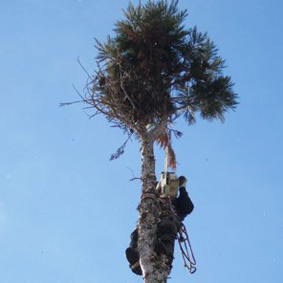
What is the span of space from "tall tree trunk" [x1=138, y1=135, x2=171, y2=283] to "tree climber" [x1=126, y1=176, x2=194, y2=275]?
0.11 meters

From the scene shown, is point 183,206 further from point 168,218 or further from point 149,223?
point 149,223

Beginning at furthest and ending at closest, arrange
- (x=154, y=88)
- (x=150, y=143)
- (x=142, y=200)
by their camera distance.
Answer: (x=154, y=88), (x=150, y=143), (x=142, y=200)

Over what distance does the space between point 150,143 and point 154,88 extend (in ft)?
3.44

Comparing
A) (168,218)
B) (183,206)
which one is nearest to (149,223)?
(168,218)

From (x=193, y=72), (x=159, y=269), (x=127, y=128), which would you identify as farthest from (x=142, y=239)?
(x=193, y=72)

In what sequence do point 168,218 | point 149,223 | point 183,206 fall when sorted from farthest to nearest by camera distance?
point 183,206 < point 168,218 < point 149,223

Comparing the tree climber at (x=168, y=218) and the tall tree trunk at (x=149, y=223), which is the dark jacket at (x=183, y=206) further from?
the tall tree trunk at (x=149, y=223)

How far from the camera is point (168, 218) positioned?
26.5 ft

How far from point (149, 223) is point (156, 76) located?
9.36ft

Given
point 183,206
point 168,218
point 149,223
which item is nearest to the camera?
point 149,223

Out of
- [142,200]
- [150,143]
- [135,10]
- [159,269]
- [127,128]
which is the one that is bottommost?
[159,269]

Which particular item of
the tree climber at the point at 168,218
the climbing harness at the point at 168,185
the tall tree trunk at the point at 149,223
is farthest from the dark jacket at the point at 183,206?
the tall tree trunk at the point at 149,223

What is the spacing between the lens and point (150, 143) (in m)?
9.08

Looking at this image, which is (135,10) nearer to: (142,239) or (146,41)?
(146,41)
